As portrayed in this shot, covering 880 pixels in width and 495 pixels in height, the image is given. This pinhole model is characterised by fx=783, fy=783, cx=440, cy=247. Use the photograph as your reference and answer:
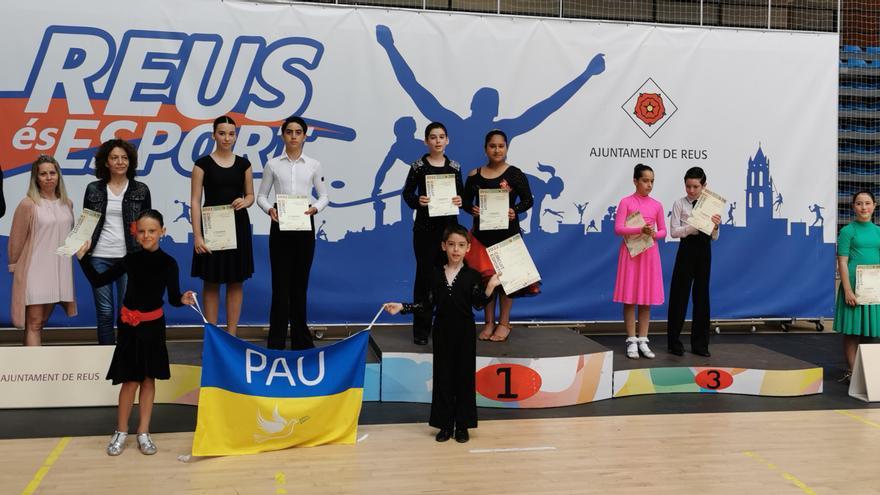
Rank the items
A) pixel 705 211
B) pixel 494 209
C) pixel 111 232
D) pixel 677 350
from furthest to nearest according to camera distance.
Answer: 1. pixel 677 350
2. pixel 705 211
3. pixel 494 209
4. pixel 111 232

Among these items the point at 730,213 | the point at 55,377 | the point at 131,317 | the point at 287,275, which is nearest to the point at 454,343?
the point at 287,275

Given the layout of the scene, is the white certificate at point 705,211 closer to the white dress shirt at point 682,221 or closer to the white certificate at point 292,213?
the white dress shirt at point 682,221

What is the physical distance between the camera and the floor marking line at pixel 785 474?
335 cm

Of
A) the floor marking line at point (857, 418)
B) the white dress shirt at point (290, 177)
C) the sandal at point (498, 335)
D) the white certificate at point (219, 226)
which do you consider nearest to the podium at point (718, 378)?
the floor marking line at point (857, 418)

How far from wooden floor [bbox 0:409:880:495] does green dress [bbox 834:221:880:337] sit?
41.5 inches

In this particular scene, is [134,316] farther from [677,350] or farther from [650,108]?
[650,108]

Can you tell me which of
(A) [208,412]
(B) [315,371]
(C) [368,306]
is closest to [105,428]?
(A) [208,412]

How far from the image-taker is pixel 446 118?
680 centimetres

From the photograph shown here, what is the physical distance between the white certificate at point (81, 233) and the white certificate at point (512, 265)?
210 centimetres

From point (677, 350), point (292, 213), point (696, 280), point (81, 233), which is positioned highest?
point (292, 213)

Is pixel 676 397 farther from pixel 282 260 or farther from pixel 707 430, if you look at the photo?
pixel 282 260

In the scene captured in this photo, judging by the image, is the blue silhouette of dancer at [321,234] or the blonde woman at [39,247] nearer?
the blonde woman at [39,247]

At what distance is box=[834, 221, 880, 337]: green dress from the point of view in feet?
17.0

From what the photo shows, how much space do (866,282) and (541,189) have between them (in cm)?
272
